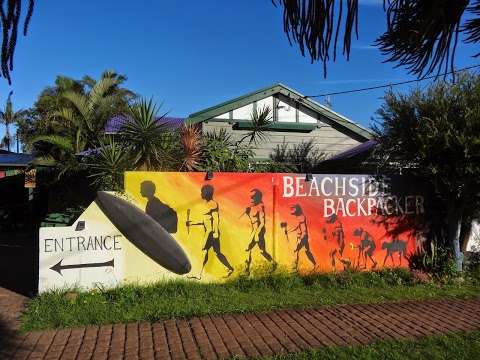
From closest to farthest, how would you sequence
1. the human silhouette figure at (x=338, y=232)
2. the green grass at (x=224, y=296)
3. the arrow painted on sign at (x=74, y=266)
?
the green grass at (x=224, y=296), the arrow painted on sign at (x=74, y=266), the human silhouette figure at (x=338, y=232)

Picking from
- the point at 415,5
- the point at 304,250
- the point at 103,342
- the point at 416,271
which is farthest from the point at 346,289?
the point at 415,5

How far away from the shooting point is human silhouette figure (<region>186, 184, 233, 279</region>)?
8.16m

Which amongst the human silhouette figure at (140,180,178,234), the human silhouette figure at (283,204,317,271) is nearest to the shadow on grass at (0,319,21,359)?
the human silhouette figure at (140,180,178,234)

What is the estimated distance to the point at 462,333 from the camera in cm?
572

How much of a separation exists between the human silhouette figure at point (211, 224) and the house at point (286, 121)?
5.47 metres

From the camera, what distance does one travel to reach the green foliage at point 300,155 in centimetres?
1443

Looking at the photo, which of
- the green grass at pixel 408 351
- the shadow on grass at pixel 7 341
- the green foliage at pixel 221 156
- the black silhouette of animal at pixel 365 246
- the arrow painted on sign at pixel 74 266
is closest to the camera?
the green grass at pixel 408 351

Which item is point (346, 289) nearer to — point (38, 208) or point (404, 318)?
point (404, 318)

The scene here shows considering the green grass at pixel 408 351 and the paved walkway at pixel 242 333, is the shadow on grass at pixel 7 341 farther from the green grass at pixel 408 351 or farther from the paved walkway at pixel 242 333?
the green grass at pixel 408 351

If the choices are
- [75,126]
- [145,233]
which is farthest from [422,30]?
[75,126]

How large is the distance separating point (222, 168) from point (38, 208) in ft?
41.6

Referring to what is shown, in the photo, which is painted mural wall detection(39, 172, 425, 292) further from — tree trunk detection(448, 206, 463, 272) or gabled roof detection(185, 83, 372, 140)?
gabled roof detection(185, 83, 372, 140)

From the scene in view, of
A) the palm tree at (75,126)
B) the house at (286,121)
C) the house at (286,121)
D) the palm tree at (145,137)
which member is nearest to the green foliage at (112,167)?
the palm tree at (145,137)

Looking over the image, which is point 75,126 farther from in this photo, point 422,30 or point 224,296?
point 422,30
